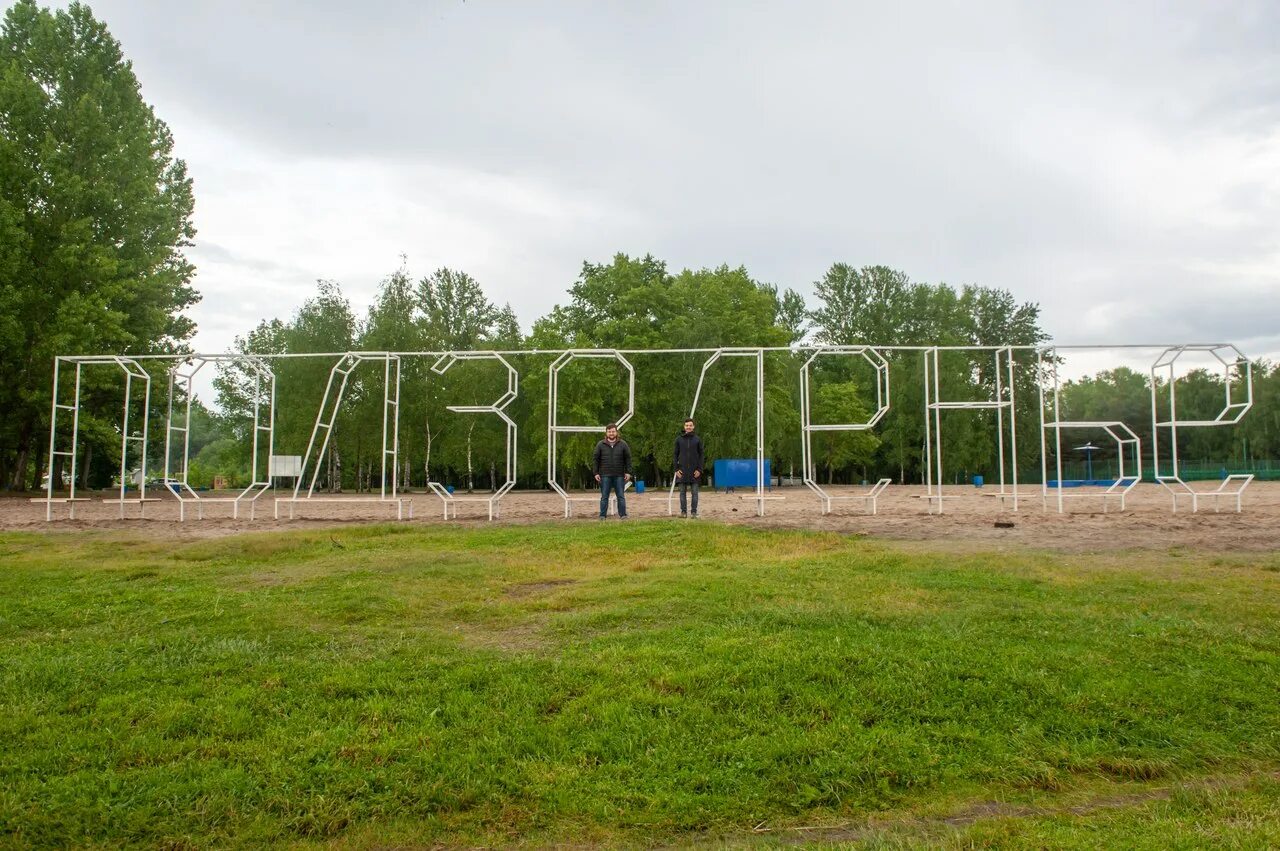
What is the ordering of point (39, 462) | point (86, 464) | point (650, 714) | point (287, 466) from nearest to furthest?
point (650, 714) → point (287, 466) → point (86, 464) → point (39, 462)

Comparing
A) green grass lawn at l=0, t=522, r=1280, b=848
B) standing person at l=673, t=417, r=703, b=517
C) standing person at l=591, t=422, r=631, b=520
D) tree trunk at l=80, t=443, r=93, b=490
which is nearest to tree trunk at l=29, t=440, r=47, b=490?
tree trunk at l=80, t=443, r=93, b=490

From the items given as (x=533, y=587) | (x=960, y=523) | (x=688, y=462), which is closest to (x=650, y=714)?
(x=533, y=587)

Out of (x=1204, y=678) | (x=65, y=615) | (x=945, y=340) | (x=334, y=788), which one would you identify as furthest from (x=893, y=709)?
(x=945, y=340)

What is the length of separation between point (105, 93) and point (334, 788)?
121 ft

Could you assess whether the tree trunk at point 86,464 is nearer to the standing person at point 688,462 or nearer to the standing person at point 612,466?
the standing person at point 612,466

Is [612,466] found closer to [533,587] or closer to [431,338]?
[533,587]

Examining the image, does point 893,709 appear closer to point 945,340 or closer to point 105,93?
point 105,93

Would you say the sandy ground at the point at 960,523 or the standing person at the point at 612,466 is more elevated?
the standing person at the point at 612,466

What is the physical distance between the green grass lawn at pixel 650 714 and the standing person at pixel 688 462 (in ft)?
27.4

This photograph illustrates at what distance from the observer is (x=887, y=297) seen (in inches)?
2625

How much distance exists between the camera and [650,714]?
15.2ft

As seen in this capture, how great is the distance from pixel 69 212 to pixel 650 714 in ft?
115

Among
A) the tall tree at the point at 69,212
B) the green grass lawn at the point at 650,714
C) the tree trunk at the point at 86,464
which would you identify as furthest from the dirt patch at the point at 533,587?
the tree trunk at the point at 86,464

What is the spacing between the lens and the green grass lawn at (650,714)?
3.67 meters
